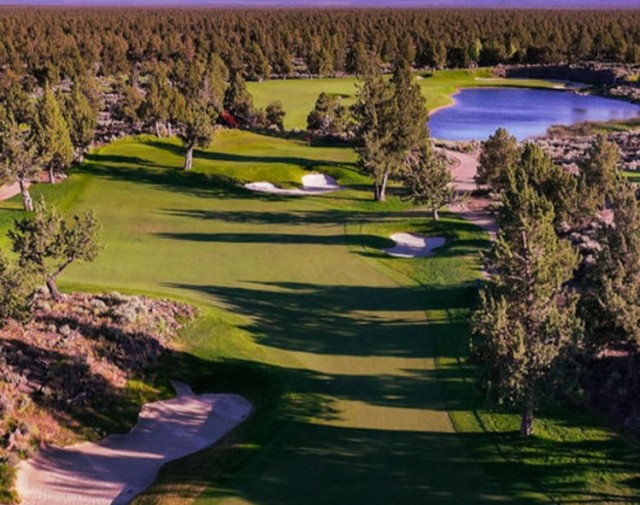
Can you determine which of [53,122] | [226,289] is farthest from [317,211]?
[53,122]

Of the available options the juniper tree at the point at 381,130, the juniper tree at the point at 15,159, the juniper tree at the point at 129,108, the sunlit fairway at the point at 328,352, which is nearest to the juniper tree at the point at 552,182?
the sunlit fairway at the point at 328,352

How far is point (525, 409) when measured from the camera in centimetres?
2625

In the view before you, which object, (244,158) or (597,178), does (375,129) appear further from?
(244,158)

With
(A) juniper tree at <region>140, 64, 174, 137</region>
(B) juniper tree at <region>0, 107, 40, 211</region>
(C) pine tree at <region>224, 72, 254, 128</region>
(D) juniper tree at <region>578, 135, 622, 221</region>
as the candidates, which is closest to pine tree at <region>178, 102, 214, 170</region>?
(A) juniper tree at <region>140, 64, 174, 137</region>

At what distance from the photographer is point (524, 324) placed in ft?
87.2

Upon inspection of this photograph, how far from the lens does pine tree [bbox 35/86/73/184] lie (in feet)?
211

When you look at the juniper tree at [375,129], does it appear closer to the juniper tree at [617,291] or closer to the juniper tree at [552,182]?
the juniper tree at [552,182]

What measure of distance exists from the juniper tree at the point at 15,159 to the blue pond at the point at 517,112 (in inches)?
2466

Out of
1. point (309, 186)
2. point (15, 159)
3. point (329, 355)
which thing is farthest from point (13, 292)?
point (309, 186)

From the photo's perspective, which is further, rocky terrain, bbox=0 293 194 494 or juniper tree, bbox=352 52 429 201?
Result: juniper tree, bbox=352 52 429 201

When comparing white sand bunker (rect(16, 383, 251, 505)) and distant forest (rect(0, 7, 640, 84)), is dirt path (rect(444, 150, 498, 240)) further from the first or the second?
distant forest (rect(0, 7, 640, 84))

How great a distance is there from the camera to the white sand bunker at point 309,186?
69956 mm

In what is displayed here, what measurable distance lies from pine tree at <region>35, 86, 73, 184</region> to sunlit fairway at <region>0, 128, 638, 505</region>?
2.95m

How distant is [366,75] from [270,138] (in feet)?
88.6
